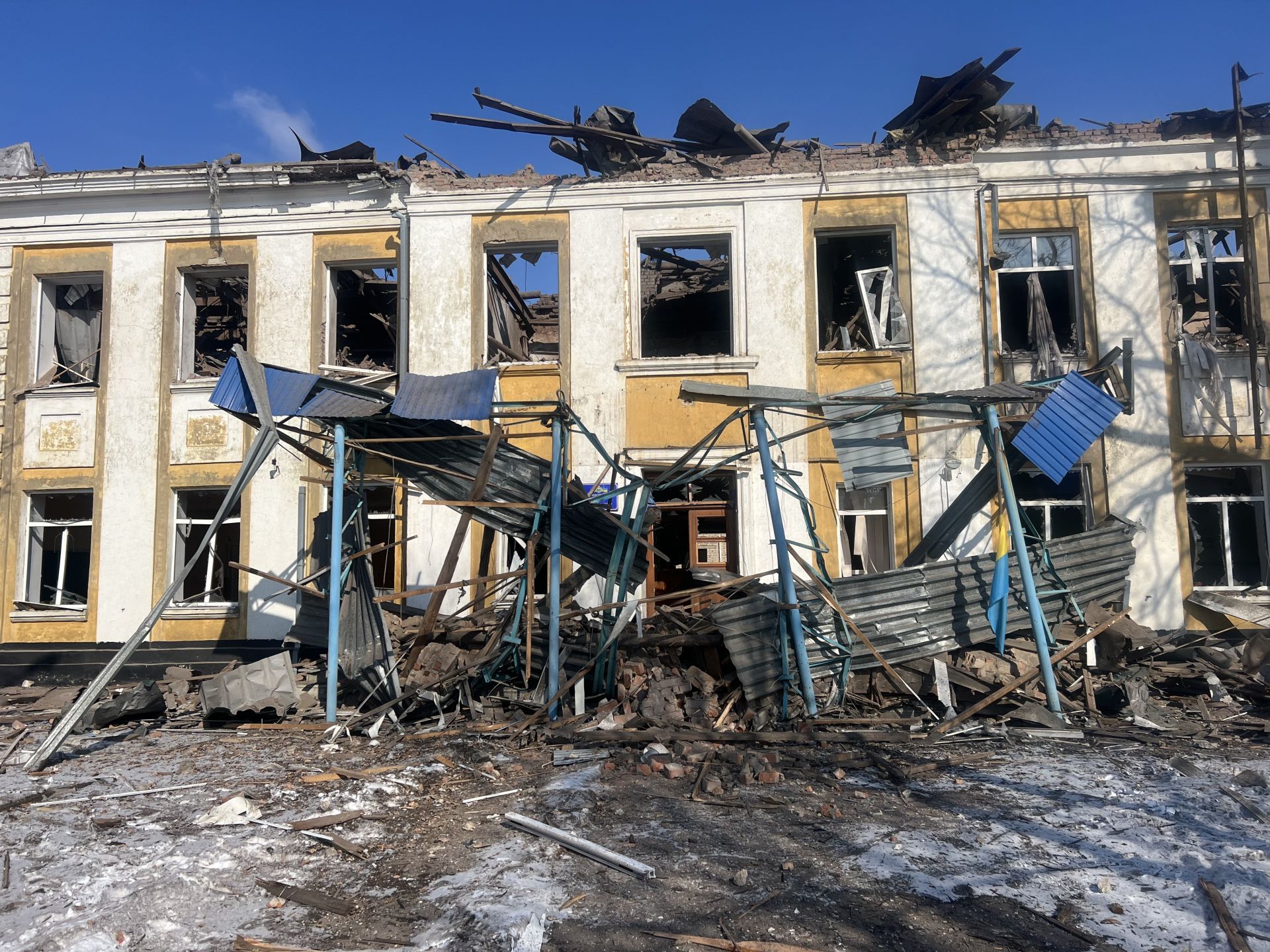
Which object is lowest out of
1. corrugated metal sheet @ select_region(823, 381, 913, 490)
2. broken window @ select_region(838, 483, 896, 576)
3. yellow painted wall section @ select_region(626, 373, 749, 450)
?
broken window @ select_region(838, 483, 896, 576)

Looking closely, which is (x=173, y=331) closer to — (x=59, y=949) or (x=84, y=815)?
(x=84, y=815)

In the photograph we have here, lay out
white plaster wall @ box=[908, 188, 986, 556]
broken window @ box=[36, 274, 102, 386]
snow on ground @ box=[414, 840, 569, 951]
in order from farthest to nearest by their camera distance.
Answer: broken window @ box=[36, 274, 102, 386]
white plaster wall @ box=[908, 188, 986, 556]
snow on ground @ box=[414, 840, 569, 951]

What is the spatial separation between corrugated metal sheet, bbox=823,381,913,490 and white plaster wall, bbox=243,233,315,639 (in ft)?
25.9

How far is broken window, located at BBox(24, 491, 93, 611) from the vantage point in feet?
40.0

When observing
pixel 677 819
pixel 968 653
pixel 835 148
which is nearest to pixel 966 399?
pixel 968 653

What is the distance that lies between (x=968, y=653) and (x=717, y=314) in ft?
25.9

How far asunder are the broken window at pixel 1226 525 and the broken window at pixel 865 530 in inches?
156

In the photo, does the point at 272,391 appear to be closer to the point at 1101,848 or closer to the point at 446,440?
the point at 446,440

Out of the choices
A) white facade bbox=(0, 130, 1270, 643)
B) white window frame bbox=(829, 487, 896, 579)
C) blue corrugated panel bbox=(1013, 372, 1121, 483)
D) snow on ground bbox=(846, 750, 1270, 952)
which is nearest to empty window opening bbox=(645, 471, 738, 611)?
white facade bbox=(0, 130, 1270, 643)

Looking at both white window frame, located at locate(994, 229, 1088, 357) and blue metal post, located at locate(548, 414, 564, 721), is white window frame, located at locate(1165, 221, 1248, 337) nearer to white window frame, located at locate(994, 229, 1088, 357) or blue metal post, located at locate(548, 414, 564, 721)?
white window frame, located at locate(994, 229, 1088, 357)

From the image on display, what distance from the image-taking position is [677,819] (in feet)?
16.4

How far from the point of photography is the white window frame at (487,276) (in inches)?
460

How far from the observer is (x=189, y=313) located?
12.6 metres

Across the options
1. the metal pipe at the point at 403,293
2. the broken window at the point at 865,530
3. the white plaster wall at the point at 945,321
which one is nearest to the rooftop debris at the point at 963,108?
the white plaster wall at the point at 945,321
